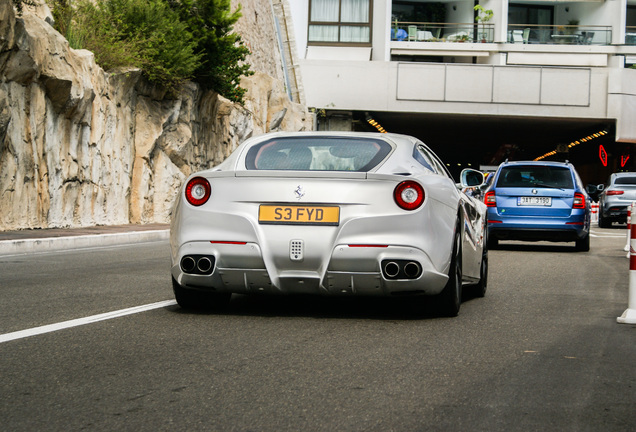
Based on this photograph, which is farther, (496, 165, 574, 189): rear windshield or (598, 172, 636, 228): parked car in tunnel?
(598, 172, 636, 228): parked car in tunnel

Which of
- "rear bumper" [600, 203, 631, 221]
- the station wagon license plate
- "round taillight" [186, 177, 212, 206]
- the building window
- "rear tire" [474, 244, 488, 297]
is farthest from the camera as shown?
the building window

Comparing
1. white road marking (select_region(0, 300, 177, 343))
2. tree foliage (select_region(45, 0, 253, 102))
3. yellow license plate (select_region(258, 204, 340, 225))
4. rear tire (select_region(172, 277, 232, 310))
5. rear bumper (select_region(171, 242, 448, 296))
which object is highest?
tree foliage (select_region(45, 0, 253, 102))

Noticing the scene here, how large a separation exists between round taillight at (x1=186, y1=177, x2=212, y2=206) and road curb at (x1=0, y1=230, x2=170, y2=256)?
26.5 ft

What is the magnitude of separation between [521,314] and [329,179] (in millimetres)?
2102

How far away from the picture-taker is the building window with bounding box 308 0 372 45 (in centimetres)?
5188

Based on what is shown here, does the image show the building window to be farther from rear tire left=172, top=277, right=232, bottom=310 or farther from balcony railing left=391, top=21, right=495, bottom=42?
rear tire left=172, top=277, right=232, bottom=310

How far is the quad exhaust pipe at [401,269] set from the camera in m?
6.46

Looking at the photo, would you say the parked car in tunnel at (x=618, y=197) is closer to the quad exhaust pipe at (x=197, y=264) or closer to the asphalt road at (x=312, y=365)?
the asphalt road at (x=312, y=365)

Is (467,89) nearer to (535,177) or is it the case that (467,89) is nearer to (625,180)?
(625,180)

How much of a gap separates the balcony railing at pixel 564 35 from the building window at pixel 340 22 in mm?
8859

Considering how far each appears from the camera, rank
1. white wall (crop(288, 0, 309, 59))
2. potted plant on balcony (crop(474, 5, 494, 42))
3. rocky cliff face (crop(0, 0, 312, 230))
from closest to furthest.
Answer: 1. rocky cliff face (crop(0, 0, 312, 230))
2. white wall (crop(288, 0, 309, 59))
3. potted plant on balcony (crop(474, 5, 494, 42))

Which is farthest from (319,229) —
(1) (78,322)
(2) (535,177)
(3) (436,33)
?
(3) (436,33)

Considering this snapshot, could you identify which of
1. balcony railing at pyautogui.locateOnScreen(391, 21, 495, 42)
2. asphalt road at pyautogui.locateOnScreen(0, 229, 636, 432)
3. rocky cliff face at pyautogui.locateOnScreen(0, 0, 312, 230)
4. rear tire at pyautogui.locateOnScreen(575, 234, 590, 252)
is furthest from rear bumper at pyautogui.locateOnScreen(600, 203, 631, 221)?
balcony railing at pyautogui.locateOnScreen(391, 21, 495, 42)

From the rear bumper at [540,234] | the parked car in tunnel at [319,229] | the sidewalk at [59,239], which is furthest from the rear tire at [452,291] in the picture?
the rear bumper at [540,234]
